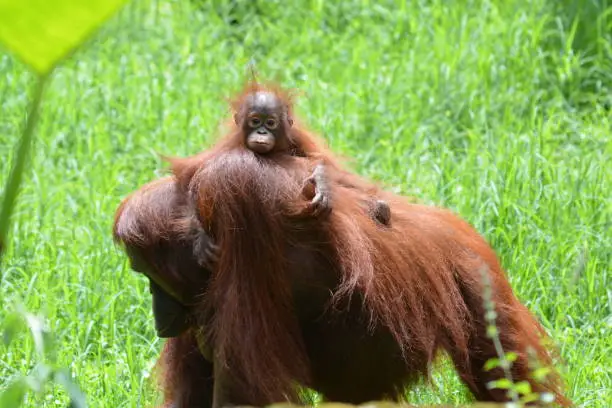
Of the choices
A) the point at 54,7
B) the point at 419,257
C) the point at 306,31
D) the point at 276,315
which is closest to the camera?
the point at 54,7

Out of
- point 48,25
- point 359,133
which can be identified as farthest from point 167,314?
point 359,133

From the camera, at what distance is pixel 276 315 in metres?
2.93

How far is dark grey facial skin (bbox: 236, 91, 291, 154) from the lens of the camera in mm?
3066

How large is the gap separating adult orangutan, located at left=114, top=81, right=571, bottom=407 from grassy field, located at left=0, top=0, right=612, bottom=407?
37cm

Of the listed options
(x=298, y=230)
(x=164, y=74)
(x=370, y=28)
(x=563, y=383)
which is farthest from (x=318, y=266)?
(x=370, y=28)

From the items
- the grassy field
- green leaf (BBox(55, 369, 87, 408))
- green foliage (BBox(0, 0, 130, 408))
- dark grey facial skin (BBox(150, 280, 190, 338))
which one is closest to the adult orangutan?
dark grey facial skin (BBox(150, 280, 190, 338))

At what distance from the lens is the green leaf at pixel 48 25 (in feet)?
3.39

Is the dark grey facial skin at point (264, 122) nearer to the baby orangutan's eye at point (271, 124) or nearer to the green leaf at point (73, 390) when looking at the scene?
the baby orangutan's eye at point (271, 124)

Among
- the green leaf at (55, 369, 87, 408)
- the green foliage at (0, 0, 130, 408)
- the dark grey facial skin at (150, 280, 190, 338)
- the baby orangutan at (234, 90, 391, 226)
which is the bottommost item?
the dark grey facial skin at (150, 280, 190, 338)

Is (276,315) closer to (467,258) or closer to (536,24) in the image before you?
(467,258)

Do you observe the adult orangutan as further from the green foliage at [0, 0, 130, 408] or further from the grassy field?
the green foliage at [0, 0, 130, 408]

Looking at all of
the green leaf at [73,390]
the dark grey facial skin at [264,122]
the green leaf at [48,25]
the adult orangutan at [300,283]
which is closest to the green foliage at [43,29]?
the green leaf at [48,25]

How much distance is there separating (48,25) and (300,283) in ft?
6.72

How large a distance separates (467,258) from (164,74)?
11.0ft
